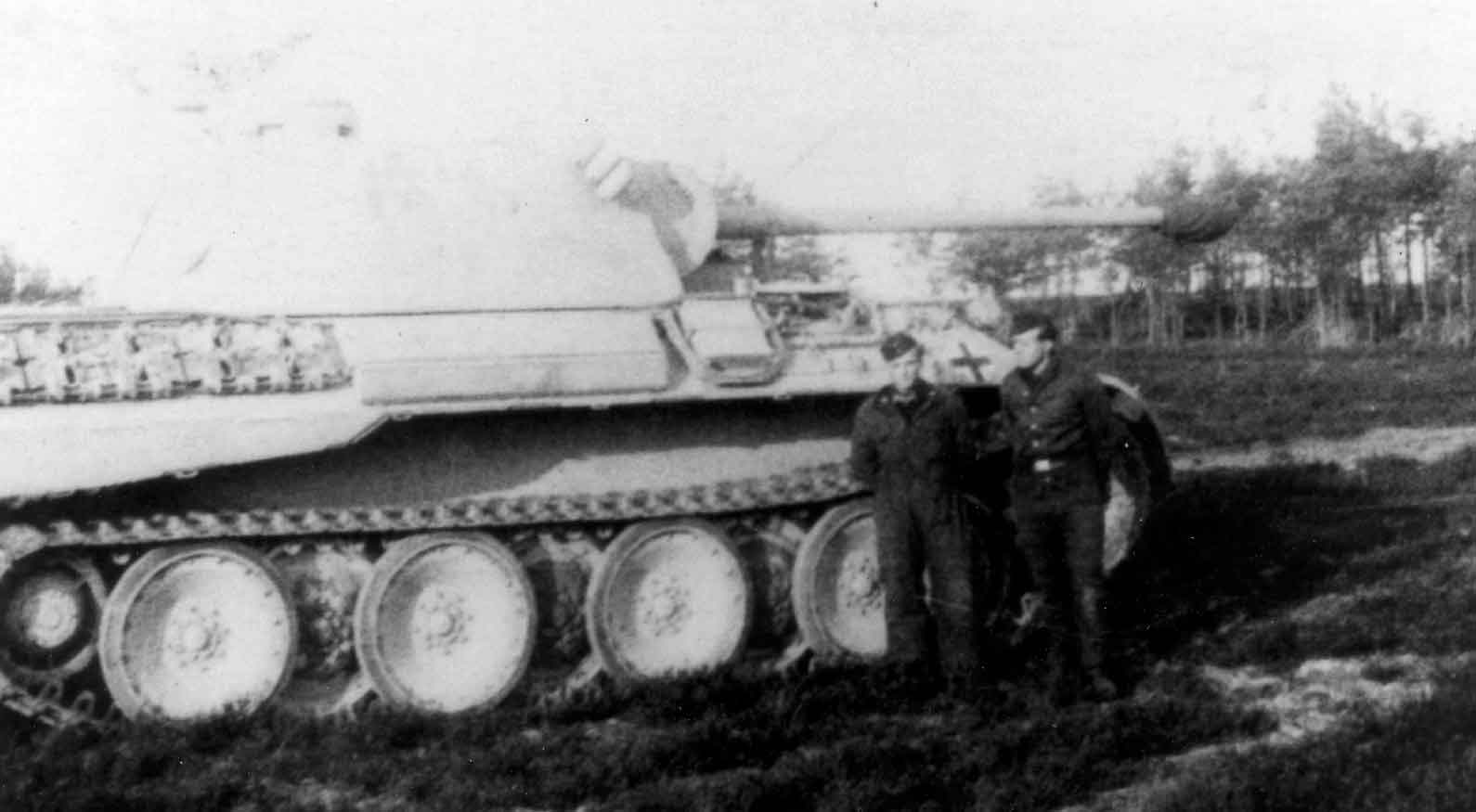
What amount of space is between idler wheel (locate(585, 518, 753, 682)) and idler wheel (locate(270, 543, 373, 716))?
118cm

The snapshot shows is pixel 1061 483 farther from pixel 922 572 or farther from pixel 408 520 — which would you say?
pixel 408 520

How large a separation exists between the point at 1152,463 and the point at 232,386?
5007mm

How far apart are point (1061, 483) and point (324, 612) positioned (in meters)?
3.71

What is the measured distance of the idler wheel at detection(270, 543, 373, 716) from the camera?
318 inches

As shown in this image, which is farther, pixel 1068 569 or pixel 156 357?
pixel 1068 569

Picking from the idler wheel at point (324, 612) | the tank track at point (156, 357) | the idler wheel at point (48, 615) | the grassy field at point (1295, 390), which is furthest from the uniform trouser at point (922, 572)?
the grassy field at point (1295, 390)

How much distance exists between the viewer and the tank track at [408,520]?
24.7ft

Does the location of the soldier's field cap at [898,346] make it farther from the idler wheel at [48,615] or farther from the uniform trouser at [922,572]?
the idler wheel at [48,615]

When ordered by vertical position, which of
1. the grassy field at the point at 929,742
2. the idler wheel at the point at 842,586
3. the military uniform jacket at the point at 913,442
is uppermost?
the military uniform jacket at the point at 913,442

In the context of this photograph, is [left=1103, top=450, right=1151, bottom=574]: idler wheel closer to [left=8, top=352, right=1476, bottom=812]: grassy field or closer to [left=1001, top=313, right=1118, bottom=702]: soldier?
[left=8, top=352, right=1476, bottom=812]: grassy field

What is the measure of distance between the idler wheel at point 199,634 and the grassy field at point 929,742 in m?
0.32

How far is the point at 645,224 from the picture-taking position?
919 centimetres

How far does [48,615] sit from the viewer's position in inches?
305

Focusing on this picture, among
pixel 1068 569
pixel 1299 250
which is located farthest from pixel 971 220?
pixel 1299 250
